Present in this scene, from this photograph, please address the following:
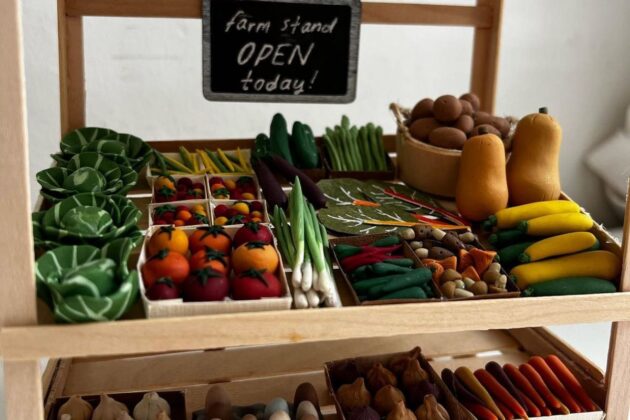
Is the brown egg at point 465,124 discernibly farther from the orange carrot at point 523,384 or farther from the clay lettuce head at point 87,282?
the clay lettuce head at point 87,282

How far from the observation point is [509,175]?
1367mm

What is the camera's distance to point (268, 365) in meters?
1.48

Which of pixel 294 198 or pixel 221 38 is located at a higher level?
pixel 221 38

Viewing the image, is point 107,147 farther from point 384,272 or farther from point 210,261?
point 384,272

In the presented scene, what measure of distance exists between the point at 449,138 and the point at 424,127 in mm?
70

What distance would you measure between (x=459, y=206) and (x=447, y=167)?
9 cm

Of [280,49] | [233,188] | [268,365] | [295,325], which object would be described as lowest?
[268,365]

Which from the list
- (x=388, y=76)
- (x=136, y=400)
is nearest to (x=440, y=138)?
(x=136, y=400)

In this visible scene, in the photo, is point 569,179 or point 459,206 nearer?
point 459,206

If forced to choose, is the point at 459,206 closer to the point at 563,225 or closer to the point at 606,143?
the point at 563,225

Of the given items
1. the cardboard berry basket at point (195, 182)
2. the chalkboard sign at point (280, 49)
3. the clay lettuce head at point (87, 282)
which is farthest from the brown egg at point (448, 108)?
the clay lettuce head at point (87, 282)

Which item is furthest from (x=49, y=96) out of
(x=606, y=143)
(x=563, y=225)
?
(x=606, y=143)

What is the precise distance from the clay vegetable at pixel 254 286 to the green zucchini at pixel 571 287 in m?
0.37

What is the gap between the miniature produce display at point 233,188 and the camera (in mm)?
1361
